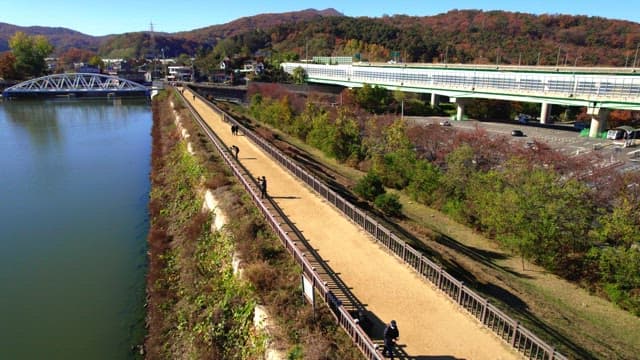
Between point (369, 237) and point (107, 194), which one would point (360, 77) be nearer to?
point (107, 194)

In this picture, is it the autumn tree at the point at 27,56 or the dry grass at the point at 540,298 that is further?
the autumn tree at the point at 27,56

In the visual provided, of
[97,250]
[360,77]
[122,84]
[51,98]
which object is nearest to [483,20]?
[360,77]

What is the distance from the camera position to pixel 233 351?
1145cm

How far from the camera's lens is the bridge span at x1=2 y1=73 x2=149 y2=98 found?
91.5m

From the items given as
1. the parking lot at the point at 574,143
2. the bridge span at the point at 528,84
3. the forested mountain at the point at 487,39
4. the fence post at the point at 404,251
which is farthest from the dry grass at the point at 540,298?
the forested mountain at the point at 487,39

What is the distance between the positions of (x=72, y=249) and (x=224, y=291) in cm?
1077

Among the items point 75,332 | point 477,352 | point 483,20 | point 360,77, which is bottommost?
point 75,332

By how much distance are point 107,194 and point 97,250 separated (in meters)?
9.50

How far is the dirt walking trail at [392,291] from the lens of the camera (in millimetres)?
9703

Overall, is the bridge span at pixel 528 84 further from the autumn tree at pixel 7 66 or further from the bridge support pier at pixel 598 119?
the autumn tree at pixel 7 66

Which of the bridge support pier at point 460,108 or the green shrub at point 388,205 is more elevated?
the bridge support pier at point 460,108

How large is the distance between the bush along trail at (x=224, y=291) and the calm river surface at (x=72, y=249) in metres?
1.04

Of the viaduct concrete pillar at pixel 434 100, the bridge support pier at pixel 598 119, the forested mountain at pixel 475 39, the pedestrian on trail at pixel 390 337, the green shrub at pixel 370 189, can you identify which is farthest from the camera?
the forested mountain at pixel 475 39

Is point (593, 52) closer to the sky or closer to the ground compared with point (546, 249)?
closer to the sky
